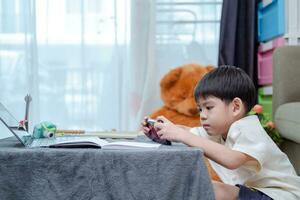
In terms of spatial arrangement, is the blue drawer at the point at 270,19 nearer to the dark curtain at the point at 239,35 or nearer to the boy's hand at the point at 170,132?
the dark curtain at the point at 239,35

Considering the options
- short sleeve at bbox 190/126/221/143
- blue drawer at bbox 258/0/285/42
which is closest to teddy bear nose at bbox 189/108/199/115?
blue drawer at bbox 258/0/285/42

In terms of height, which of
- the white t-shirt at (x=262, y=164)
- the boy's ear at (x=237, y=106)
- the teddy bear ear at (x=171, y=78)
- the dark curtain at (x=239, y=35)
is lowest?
the white t-shirt at (x=262, y=164)

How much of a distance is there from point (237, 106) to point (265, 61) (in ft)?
4.52

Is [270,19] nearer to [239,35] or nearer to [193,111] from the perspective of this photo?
[239,35]

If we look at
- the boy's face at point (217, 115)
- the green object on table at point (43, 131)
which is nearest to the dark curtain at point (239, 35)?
the boy's face at point (217, 115)

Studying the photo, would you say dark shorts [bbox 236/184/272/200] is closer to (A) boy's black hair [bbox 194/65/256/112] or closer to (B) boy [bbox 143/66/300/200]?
(B) boy [bbox 143/66/300/200]

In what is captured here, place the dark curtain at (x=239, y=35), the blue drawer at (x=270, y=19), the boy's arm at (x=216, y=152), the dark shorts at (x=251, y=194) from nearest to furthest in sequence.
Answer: the boy's arm at (x=216, y=152)
the dark shorts at (x=251, y=194)
the blue drawer at (x=270, y=19)
the dark curtain at (x=239, y=35)

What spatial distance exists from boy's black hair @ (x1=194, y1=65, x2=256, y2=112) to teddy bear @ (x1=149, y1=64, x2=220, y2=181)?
37.2 inches

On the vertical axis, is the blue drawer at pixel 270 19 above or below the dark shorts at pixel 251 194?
above

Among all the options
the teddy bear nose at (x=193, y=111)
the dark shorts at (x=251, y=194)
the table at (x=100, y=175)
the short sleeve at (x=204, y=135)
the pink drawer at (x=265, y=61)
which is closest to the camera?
the table at (x=100, y=175)

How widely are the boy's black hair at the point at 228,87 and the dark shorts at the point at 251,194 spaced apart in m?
0.24

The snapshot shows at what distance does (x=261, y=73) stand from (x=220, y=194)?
155 centimetres

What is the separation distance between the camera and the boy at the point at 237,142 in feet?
3.16

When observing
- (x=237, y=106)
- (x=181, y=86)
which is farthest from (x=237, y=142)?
(x=181, y=86)
